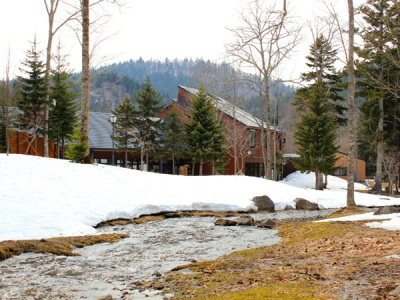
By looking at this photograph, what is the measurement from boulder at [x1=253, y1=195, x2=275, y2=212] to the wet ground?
6.57 meters

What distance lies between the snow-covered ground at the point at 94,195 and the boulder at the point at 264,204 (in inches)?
20.1

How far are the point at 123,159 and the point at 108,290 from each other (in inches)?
1371

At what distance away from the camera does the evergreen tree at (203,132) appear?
33188 millimetres

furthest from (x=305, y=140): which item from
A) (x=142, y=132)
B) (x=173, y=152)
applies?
(x=142, y=132)

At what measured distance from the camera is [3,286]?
5234 millimetres

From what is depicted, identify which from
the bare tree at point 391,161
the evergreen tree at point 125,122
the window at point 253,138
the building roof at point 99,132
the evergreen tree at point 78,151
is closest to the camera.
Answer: the evergreen tree at point 78,151

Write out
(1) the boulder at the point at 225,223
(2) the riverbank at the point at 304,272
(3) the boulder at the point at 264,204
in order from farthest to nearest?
(3) the boulder at the point at 264,204, (1) the boulder at the point at 225,223, (2) the riverbank at the point at 304,272

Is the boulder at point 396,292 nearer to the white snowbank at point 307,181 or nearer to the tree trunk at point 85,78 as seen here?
the tree trunk at point 85,78

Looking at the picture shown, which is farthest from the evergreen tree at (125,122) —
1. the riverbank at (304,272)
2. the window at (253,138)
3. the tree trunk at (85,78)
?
the riverbank at (304,272)

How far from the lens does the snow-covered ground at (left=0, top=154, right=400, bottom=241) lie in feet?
32.7

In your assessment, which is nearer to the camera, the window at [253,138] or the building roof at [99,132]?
the building roof at [99,132]

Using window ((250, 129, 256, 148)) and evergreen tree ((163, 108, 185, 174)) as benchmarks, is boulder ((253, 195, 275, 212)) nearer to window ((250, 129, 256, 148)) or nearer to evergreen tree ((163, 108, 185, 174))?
evergreen tree ((163, 108, 185, 174))

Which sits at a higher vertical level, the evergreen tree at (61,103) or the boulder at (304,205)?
the evergreen tree at (61,103)

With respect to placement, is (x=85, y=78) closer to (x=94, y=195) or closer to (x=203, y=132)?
(x=94, y=195)
